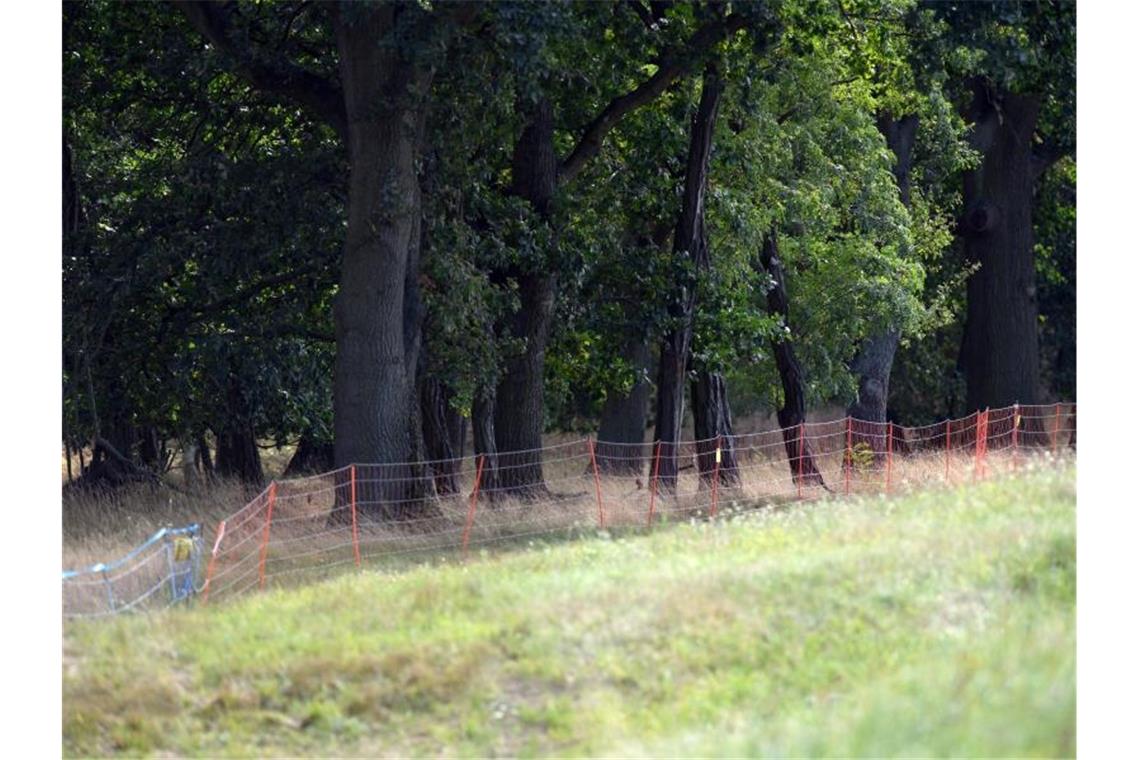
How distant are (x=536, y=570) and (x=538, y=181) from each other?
376 inches

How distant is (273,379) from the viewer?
2630cm

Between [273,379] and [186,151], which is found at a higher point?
[186,151]

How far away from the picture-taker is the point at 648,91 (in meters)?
24.2

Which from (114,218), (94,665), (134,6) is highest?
(134,6)

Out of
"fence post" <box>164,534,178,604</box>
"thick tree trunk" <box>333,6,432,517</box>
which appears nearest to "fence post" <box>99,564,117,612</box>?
"fence post" <box>164,534,178,604</box>

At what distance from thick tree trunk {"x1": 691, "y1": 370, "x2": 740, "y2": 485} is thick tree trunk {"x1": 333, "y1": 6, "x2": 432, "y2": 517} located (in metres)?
7.11

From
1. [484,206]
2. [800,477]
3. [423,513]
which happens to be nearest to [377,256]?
[484,206]

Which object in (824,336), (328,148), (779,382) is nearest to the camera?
(328,148)

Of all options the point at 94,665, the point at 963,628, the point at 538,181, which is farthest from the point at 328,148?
the point at 963,628

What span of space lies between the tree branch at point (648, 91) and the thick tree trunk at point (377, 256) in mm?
4126

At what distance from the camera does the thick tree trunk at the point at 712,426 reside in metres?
27.2

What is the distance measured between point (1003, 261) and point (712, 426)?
1132cm

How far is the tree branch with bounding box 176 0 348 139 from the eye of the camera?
68.6 feet

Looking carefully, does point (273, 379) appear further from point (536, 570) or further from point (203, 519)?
point (536, 570)
